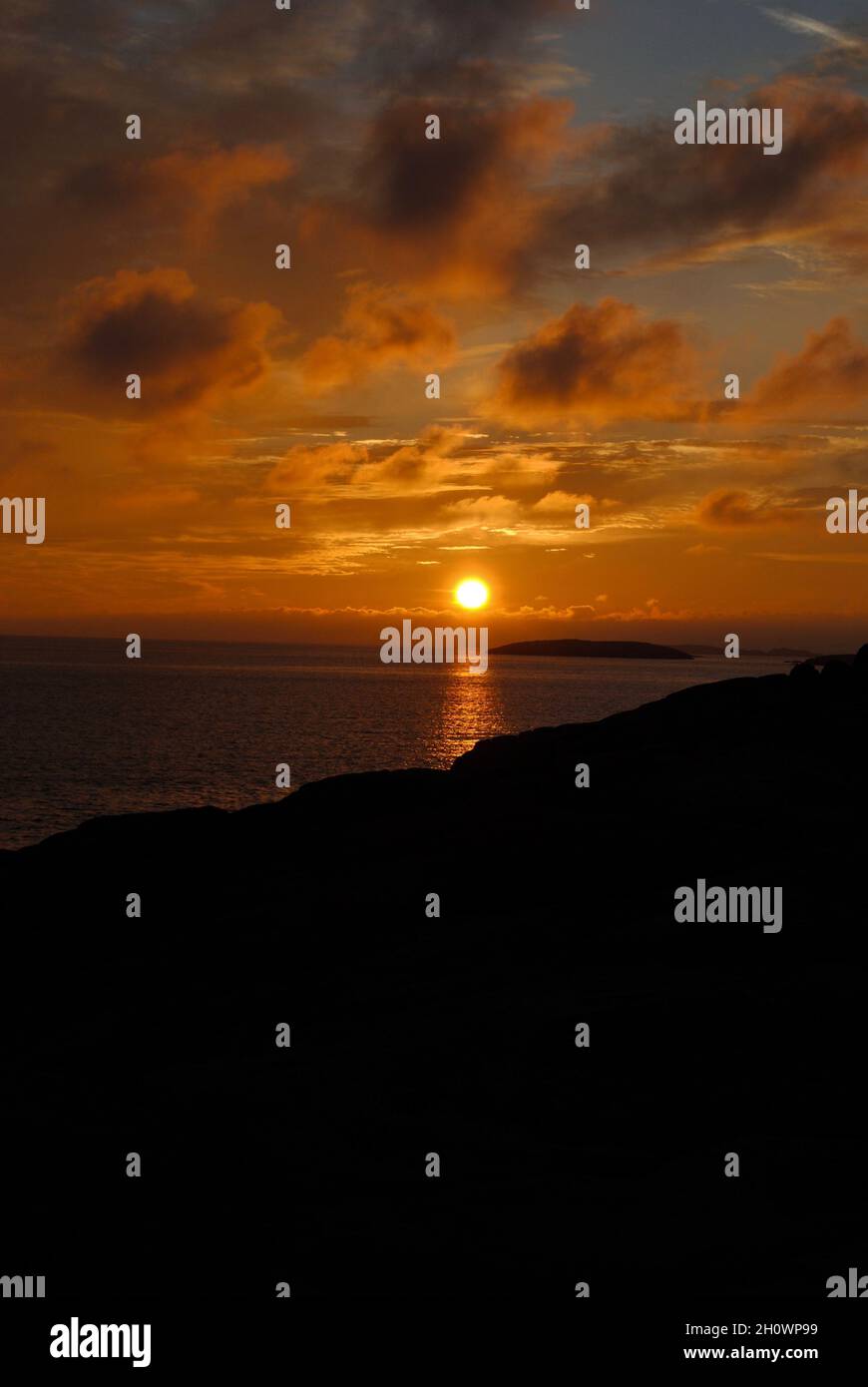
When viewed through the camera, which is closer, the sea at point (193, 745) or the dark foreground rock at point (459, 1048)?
the dark foreground rock at point (459, 1048)

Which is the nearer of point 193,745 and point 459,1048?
point 459,1048

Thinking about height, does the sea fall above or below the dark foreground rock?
above

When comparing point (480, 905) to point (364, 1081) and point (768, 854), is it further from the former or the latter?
point (364, 1081)

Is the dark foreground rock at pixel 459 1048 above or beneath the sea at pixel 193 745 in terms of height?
beneath

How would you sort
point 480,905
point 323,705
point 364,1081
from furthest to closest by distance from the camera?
point 323,705 → point 480,905 → point 364,1081

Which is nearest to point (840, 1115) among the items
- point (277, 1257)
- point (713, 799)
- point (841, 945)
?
point (841, 945)

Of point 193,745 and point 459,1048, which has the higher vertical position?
point 193,745

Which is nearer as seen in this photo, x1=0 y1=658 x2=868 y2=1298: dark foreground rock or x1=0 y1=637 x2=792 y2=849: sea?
x1=0 y1=658 x2=868 y2=1298: dark foreground rock
